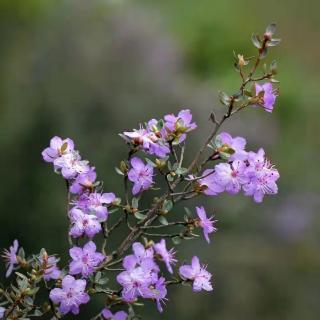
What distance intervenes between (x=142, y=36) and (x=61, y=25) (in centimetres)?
64

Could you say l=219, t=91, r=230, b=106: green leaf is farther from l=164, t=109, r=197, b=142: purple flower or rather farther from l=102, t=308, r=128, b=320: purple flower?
l=102, t=308, r=128, b=320: purple flower

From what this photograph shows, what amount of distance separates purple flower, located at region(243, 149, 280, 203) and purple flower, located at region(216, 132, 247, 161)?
0.02 metres

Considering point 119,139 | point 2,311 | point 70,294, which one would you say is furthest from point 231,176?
point 119,139

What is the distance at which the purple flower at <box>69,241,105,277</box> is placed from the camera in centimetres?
125

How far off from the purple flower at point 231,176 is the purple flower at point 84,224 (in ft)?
0.75

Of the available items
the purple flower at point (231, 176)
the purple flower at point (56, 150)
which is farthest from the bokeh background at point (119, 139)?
the purple flower at point (231, 176)

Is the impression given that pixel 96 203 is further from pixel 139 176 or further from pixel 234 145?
pixel 234 145

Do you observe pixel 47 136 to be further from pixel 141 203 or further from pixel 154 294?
pixel 154 294

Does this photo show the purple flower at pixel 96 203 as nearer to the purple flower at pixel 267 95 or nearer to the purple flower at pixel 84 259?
the purple flower at pixel 84 259

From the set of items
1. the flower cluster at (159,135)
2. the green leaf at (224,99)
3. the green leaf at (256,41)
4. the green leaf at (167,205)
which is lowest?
the green leaf at (167,205)

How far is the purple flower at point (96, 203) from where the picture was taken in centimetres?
127

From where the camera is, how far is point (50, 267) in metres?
1.29

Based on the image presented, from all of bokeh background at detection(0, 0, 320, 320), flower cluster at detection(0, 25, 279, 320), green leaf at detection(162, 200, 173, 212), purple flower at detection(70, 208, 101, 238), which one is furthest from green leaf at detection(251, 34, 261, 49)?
bokeh background at detection(0, 0, 320, 320)

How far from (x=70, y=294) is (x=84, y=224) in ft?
0.39
